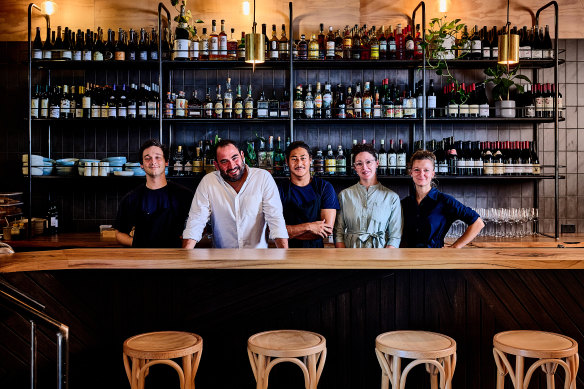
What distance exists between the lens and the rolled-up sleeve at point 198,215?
9.23 ft

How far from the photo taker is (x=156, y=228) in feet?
9.92

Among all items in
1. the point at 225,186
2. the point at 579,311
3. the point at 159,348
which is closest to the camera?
the point at 159,348

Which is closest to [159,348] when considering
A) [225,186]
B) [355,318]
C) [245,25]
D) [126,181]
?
[355,318]

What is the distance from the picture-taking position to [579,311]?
2.37m

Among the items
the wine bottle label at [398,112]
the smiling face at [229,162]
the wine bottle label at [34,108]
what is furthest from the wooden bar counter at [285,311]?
the wine bottle label at [34,108]

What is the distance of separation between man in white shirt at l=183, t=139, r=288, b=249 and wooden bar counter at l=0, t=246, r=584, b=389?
54 cm

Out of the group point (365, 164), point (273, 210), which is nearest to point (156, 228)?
point (273, 210)

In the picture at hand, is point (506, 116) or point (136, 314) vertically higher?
point (506, 116)

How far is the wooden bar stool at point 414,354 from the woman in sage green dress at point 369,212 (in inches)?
41.0

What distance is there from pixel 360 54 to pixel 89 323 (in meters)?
3.00

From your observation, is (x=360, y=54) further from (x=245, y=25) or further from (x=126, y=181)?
(x=126, y=181)

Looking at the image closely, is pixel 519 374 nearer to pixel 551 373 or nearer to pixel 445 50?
pixel 551 373

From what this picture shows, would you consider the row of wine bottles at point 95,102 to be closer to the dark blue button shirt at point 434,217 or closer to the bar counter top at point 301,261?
the bar counter top at point 301,261

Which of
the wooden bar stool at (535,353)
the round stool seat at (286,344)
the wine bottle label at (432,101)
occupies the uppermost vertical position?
the wine bottle label at (432,101)
